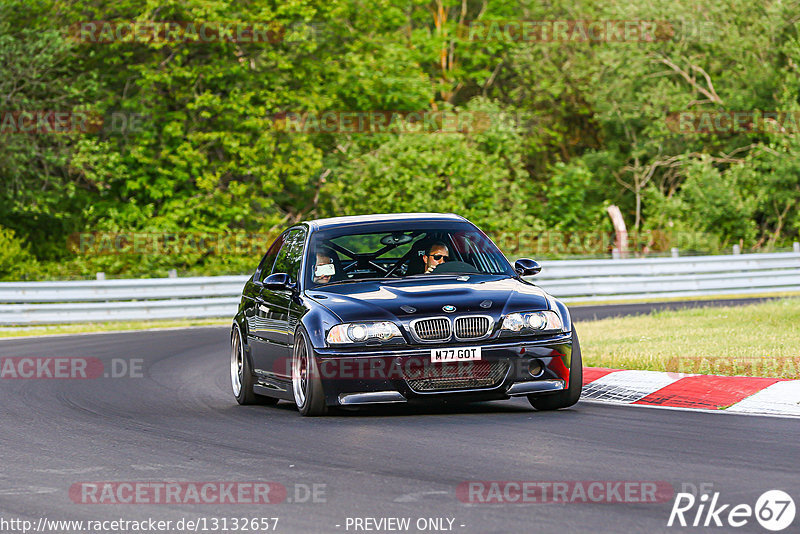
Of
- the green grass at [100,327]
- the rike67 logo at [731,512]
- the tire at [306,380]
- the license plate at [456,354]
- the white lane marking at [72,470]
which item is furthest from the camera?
the green grass at [100,327]

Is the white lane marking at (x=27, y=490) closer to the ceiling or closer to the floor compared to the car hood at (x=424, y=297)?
closer to the floor

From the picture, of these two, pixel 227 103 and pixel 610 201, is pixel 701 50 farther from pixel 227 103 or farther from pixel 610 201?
pixel 227 103

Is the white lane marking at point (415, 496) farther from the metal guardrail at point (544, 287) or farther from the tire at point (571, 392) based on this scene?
the metal guardrail at point (544, 287)

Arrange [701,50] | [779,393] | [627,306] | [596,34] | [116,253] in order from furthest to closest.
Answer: [596,34] < [701,50] < [116,253] < [627,306] < [779,393]

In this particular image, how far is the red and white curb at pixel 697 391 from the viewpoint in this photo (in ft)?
32.0

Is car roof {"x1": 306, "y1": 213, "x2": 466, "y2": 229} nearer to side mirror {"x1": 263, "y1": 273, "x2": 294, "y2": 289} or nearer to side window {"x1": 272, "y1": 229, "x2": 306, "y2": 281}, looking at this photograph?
side window {"x1": 272, "y1": 229, "x2": 306, "y2": 281}

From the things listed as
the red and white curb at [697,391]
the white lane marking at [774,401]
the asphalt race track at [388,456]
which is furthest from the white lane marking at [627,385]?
the white lane marking at [774,401]

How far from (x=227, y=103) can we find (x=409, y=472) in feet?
103

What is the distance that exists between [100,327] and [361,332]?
17.1 m

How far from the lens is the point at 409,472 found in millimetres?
7340

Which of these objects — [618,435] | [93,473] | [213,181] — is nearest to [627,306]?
[213,181]

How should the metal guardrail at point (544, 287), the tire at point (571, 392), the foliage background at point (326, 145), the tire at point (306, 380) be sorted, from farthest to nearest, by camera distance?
the foliage background at point (326, 145) < the metal guardrail at point (544, 287) < the tire at point (571, 392) < the tire at point (306, 380)

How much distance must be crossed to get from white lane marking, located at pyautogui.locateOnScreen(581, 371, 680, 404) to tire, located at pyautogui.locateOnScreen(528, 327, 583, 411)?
736mm

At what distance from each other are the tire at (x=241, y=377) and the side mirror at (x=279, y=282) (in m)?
1.06
